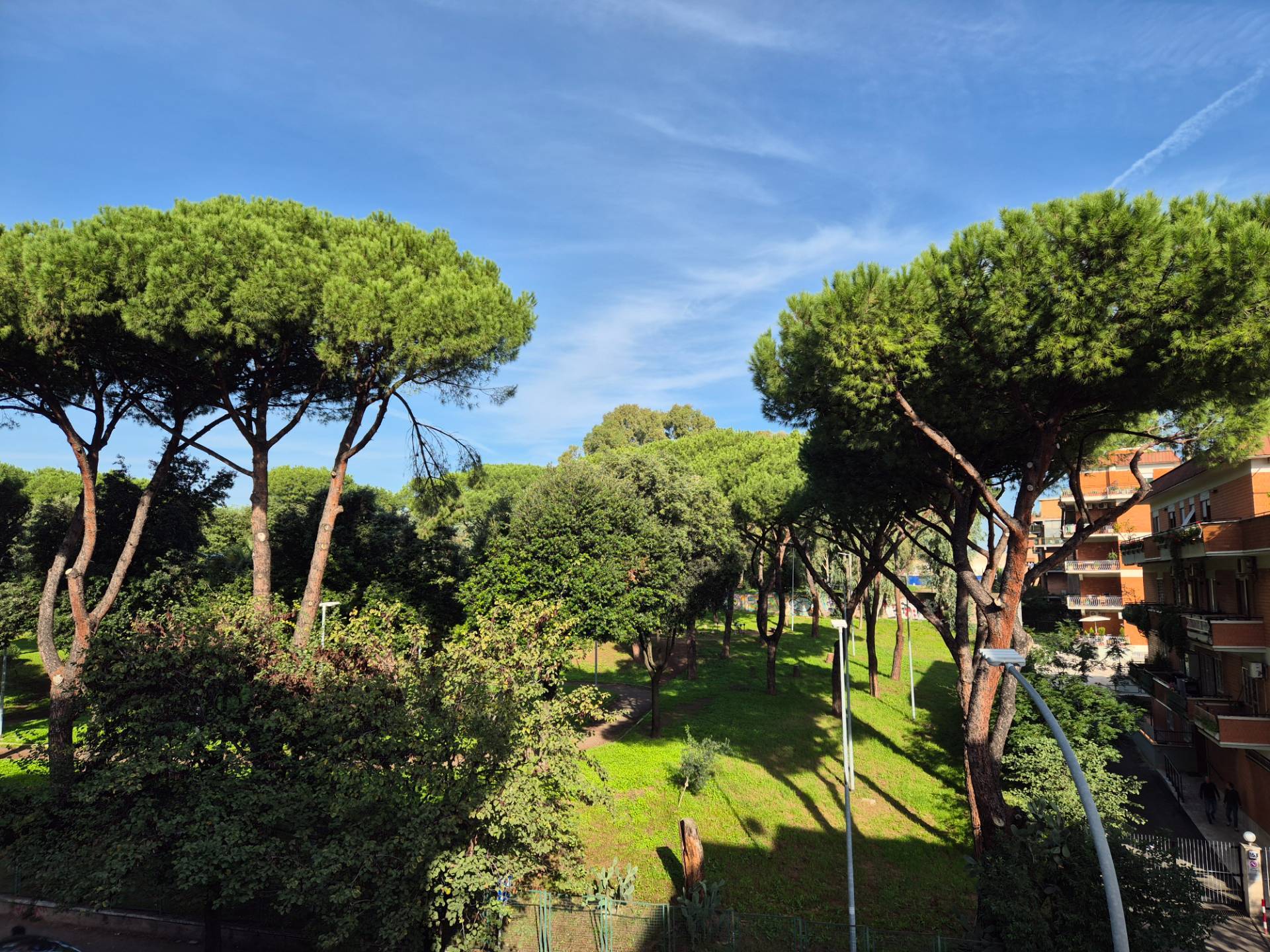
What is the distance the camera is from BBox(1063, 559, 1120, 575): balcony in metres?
48.0

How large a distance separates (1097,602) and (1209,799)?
29.3 meters

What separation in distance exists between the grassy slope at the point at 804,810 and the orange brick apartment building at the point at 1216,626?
7.33m

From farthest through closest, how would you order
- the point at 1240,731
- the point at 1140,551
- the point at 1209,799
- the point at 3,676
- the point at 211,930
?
the point at 1140,551, the point at 3,676, the point at 1209,799, the point at 1240,731, the point at 211,930

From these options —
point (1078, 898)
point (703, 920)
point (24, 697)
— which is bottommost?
point (703, 920)

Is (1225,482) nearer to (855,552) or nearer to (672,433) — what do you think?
(855,552)

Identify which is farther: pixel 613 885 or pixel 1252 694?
pixel 1252 694

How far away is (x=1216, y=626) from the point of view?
19.3 meters

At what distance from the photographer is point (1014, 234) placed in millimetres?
13672

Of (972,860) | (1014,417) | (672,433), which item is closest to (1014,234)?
(1014,417)

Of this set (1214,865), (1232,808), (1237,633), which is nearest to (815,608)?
(1232,808)

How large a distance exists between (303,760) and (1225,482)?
91.0 feet

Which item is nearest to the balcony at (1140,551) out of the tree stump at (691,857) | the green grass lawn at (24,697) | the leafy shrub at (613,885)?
the tree stump at (691,857)

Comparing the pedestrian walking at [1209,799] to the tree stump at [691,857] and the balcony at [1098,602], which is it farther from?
the balcony at [1098,602]

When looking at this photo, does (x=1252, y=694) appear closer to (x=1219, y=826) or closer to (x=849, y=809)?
(x=1219, y=826)
